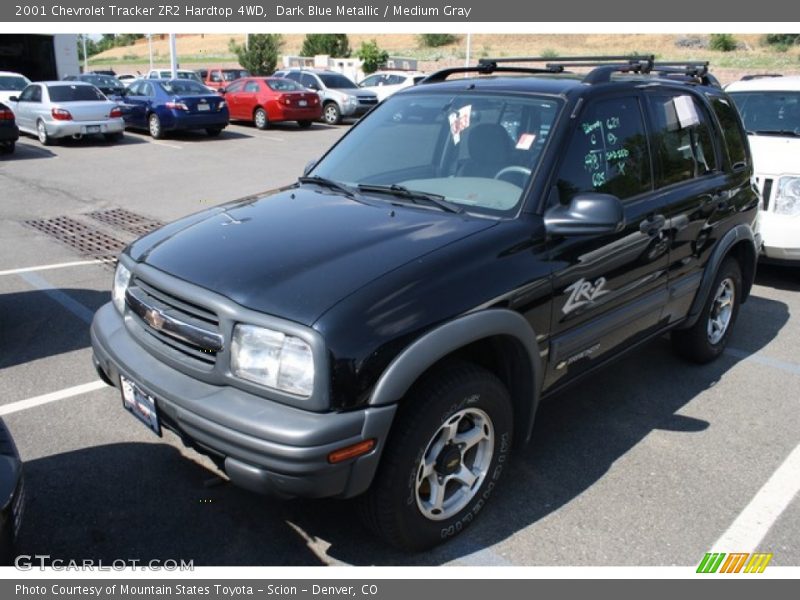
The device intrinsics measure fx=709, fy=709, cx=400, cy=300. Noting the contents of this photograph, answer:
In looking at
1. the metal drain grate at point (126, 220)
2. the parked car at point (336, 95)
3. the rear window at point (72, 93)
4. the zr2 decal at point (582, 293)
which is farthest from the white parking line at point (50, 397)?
the parked car at point (336, 95)

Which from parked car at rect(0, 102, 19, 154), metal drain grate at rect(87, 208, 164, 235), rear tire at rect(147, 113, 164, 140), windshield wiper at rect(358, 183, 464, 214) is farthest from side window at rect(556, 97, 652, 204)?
rear tire at rect(147, 113, 164, 140)

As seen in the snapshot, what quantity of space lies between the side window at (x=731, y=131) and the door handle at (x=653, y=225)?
1.30 m

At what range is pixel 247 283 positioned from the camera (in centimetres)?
279

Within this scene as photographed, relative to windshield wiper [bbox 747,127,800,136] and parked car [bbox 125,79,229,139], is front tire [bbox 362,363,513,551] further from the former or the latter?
parked car [bbox 125,79,229,139]

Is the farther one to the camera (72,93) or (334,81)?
(334,81)

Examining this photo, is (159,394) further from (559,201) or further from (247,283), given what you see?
(559,201)

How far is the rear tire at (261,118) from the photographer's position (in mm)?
20266

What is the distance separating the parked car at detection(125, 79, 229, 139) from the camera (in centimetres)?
1750

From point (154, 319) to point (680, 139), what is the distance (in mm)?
3241

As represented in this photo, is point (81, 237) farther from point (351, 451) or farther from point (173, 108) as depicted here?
point (173, 108)

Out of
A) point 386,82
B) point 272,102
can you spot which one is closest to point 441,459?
point 272,102

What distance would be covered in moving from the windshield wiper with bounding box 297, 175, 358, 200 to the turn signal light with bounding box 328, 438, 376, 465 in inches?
58.8

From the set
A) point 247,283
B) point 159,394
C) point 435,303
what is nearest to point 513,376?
point 435,303

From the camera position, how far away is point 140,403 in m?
3.04
